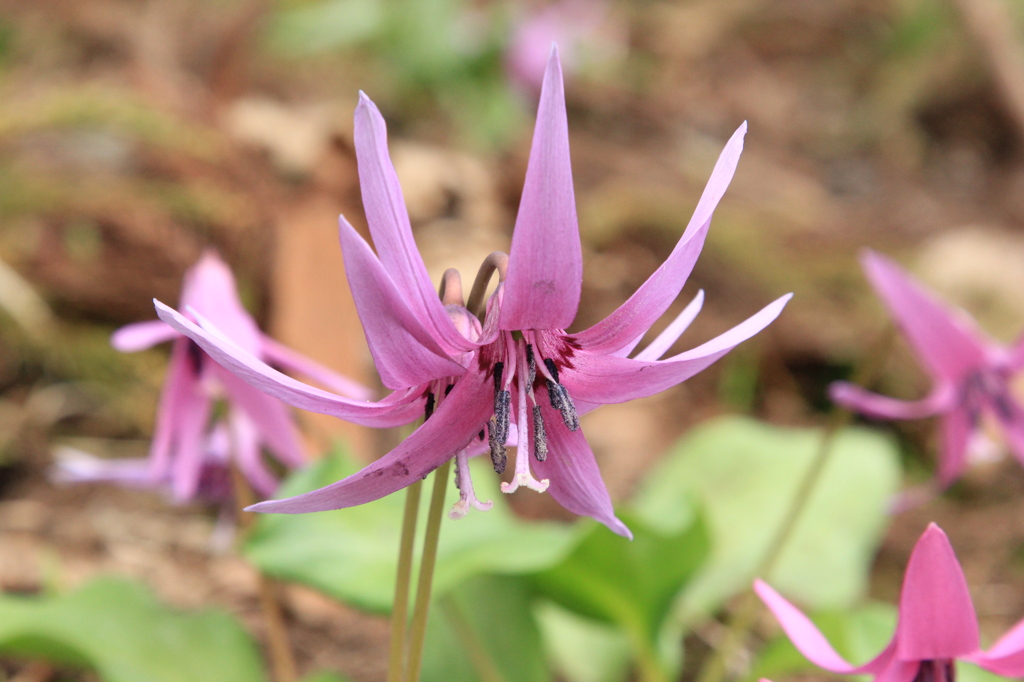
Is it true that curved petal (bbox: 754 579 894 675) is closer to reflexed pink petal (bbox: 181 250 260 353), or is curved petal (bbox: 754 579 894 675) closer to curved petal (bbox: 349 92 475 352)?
curved petal (bbox: 349 92 475 352)

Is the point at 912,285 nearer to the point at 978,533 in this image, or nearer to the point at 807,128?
the point at 978,533

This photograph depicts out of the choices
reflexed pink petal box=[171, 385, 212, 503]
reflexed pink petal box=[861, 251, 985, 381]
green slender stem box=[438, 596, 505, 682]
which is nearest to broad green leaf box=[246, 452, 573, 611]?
green slender stem box=[438, 596, 505, 682]

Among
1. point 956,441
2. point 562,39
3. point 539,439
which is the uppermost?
point 562,39

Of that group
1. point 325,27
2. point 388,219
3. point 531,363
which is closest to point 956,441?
point 531,363

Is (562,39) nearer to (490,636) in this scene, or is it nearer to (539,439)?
(490,636)

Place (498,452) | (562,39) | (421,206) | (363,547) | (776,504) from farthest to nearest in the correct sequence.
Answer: (562,39) < (421,206) < (776,504) < (363,547) < (498,452)

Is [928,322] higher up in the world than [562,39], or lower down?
lower down
